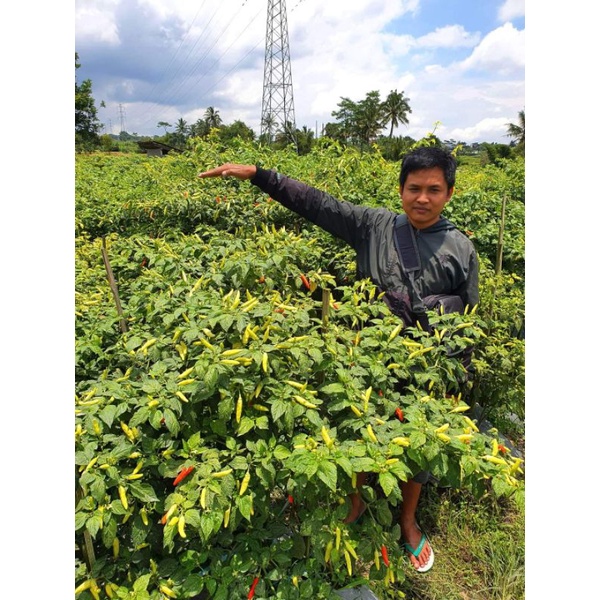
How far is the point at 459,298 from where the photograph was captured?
2.12m

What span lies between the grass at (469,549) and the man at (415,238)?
0.39ft

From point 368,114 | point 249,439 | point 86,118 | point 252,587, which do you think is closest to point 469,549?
point 252,587

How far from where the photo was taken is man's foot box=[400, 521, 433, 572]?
2.19 m

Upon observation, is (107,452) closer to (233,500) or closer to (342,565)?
(233,500)

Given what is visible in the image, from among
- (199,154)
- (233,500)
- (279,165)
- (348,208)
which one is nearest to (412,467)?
(233,500)

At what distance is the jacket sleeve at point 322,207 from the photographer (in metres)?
2.29

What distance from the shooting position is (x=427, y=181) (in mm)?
2082

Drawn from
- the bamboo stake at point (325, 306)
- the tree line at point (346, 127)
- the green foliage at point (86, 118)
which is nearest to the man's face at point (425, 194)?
the bamboo stake at point (325, 306)

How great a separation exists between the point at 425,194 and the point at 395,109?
161 feet

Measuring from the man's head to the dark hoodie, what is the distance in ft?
0.32

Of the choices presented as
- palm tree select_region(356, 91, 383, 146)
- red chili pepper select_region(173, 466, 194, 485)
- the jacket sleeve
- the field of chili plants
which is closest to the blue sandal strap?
the field of chili plants

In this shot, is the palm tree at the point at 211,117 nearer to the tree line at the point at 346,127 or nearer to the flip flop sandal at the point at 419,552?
the tree line at the point at 346,127

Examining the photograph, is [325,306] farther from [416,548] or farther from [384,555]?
[416,548]

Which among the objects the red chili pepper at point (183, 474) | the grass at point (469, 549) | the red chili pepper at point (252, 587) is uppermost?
the red chili pepper at point (183, 474)
